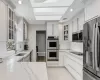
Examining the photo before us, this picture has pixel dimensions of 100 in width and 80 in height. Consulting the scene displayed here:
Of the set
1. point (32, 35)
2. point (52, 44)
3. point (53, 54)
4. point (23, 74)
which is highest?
point (32, 35)

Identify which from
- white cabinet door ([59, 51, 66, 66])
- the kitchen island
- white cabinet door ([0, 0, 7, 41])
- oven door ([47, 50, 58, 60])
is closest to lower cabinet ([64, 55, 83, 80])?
white cabinet door ([59, 51, 66, 66])

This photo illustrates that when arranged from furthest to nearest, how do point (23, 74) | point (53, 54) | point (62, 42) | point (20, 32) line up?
point (62, 42), point (53, 54), point (20, 32), point (23, 74)

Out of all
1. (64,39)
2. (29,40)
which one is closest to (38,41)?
(29,40)

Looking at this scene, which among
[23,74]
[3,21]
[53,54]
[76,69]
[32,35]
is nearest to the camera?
[23,74]

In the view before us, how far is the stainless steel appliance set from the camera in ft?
19.7

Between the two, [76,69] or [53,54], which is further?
[53,54]

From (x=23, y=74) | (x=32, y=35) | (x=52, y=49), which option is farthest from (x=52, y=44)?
(x=23, y=74)

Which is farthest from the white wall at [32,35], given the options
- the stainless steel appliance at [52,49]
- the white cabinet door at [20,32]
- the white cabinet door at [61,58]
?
the white cabinet door at [61,58]

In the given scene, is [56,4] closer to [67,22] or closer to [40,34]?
[67,22]

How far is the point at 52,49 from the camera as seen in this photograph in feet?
19.8

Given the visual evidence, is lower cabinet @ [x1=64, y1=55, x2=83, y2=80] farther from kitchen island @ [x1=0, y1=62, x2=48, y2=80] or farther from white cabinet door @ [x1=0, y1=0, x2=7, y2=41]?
white cabinet door @ [x1=0, y1=0, x2=7, y2=41]

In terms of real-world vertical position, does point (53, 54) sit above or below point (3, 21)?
below

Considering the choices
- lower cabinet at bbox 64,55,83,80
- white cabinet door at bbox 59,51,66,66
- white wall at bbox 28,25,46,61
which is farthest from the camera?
white wall at bbox 28,25,46,61

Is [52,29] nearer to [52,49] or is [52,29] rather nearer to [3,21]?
[52,49]
